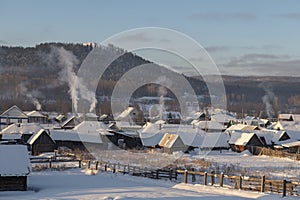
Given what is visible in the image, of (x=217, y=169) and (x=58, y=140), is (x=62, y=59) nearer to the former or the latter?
(x=58, y=140)

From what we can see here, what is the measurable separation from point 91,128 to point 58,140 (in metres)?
5.84

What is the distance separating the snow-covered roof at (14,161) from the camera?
18.8 m

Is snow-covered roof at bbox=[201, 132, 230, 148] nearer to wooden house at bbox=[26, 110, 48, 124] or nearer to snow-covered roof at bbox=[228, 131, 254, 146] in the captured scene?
snow-covered roof at bbox=[228, 131, 254, 146]

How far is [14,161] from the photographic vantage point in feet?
63.1

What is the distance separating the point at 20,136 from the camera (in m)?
43.0

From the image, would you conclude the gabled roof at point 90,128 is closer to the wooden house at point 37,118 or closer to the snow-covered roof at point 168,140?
the snow-covered roof at point 168,140

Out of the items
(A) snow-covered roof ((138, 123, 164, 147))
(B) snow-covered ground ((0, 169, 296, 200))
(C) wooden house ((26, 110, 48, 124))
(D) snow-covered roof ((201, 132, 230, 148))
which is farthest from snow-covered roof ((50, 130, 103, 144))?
(C) wooden house ((26, 110, 48, 124))

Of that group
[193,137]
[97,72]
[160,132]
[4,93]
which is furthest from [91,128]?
[4,93]

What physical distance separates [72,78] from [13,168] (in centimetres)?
9139

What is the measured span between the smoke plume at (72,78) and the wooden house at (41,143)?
40619 millimetres

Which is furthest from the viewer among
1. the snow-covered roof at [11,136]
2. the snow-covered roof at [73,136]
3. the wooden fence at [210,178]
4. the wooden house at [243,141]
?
the wooden house at [243,141]

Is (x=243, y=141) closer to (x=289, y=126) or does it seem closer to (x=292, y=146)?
(x=292, y=146)

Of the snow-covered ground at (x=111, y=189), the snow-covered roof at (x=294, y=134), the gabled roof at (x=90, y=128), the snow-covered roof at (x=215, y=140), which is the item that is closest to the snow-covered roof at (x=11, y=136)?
the gabled roof at (x=90, y=128)

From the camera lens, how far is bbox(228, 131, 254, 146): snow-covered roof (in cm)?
4502
